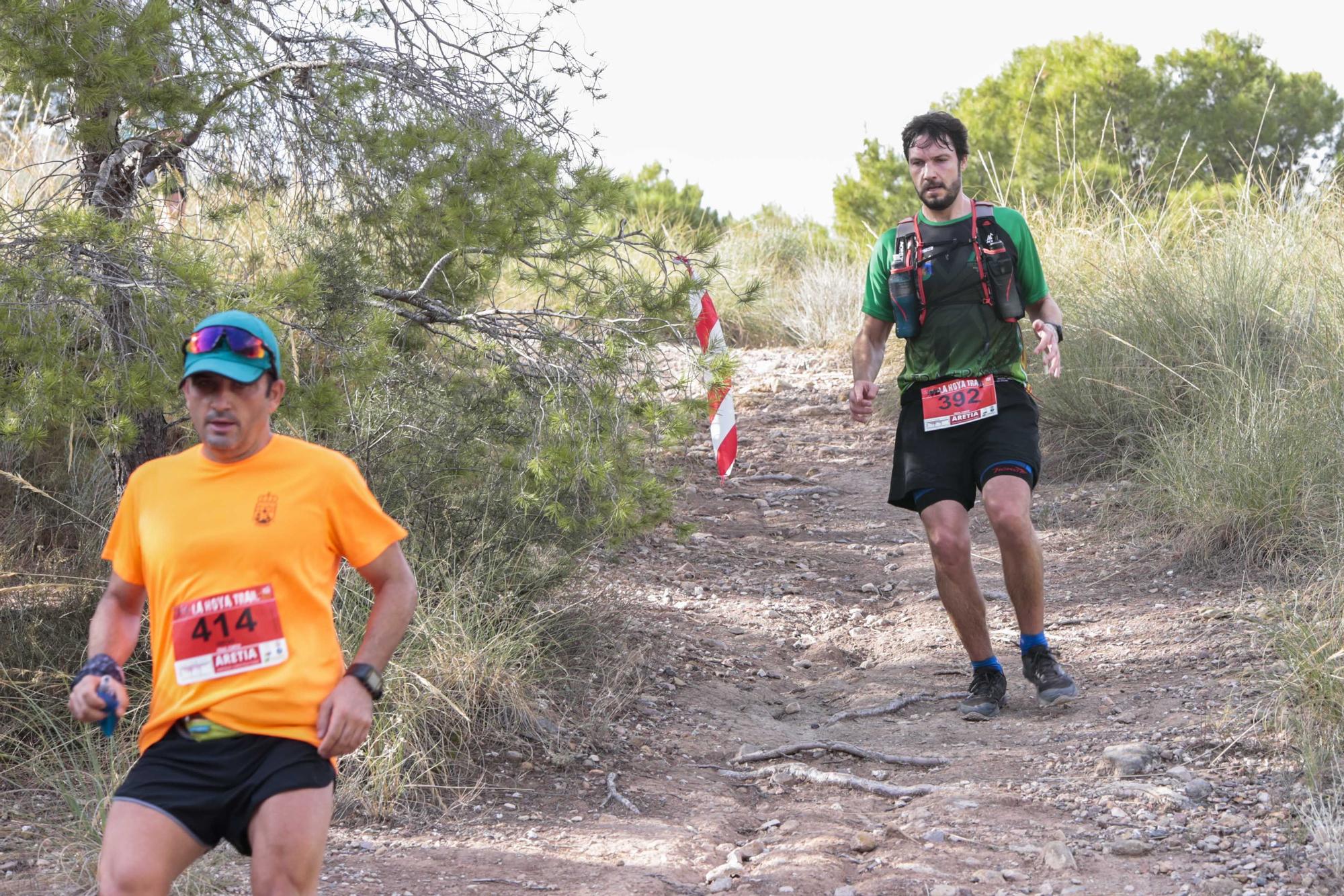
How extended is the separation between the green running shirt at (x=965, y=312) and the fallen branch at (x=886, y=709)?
1.31 m

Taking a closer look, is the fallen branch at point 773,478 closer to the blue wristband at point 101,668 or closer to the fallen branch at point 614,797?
the fallen branch at point 614,797

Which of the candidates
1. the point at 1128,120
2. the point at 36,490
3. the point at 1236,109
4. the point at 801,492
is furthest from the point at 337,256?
the point at 1236,109

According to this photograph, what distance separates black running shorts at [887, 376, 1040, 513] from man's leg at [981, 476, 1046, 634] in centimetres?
6

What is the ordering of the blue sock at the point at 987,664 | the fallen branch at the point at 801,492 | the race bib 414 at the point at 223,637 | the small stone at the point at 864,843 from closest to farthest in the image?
the race bib 414 at the point at 223,637
the small stone at the point at 864,843
the blue sock at the point at 987,664
the fallen branch at the point at 801,492

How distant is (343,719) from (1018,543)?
9.86 ft

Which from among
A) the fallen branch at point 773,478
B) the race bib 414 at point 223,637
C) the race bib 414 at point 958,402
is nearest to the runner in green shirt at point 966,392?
the race bib 414 at point 958,402

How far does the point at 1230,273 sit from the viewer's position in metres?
8.32

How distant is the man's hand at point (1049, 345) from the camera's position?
4.73 metres

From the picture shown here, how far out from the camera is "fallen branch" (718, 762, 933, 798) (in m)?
4.29

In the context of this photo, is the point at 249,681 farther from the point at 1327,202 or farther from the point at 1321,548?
the point at 1327,202

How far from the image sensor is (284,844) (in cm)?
240

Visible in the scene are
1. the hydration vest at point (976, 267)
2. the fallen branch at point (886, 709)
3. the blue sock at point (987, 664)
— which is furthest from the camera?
the fallen branch at point (886, 709)

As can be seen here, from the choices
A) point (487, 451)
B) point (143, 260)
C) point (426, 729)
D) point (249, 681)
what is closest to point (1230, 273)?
point (487, 451)

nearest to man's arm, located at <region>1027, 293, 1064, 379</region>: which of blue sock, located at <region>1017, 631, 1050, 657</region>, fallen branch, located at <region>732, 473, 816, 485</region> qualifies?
blue sock, located at <region>1017, 631, 1050, 657</region>
